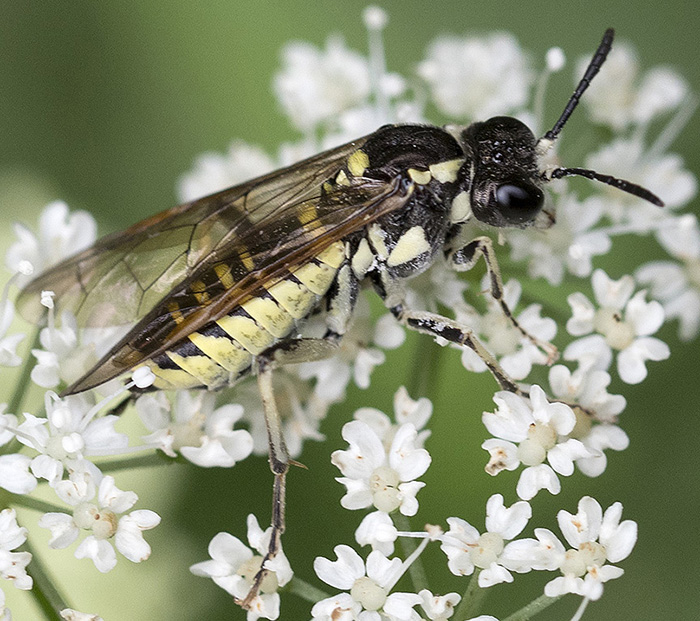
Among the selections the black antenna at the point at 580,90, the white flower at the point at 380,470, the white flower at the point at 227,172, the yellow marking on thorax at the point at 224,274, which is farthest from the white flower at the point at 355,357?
the white flower at the point at 227,172

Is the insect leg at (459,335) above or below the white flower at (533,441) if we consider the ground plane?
above

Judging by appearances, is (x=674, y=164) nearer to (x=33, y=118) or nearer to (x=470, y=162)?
(x=470, y=162)

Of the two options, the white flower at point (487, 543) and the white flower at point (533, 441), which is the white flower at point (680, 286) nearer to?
the white flower at point (533, 441)

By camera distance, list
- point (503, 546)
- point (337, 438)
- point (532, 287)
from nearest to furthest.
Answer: point (503, 546)
point (337, 438)
point (532, 287)

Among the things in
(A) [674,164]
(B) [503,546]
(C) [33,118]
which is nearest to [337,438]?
(B) [503,546]

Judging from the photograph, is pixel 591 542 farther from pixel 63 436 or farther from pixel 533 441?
pixel 63 436

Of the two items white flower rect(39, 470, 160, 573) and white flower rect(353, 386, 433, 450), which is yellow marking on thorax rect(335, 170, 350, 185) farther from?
white flower rect(39, 470, 160, 573)

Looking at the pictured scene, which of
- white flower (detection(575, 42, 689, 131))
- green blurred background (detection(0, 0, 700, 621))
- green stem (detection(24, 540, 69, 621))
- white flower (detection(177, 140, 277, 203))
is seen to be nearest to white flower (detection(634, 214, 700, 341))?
green blurred background (detection(0, 0, 700, 621))
